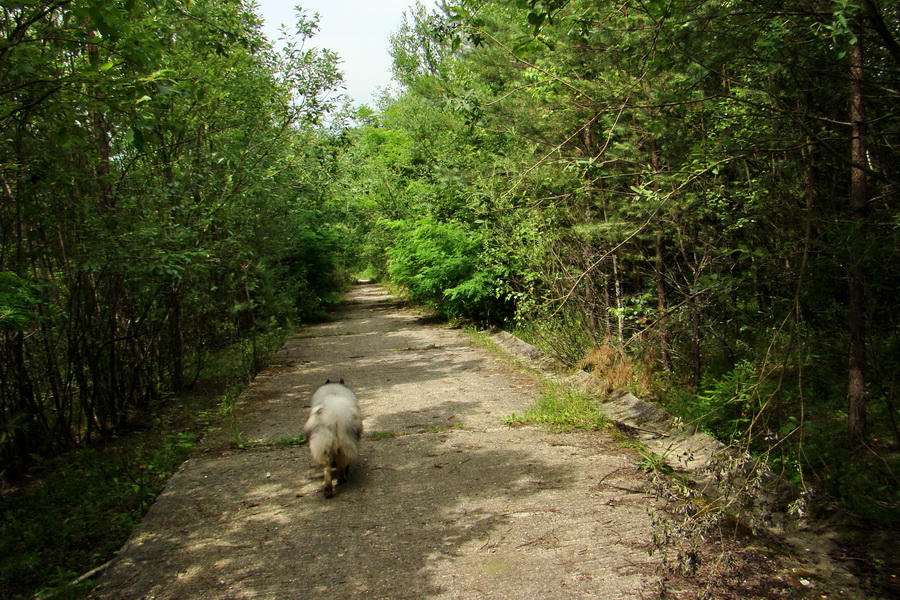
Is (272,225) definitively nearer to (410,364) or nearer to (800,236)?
(410,364)

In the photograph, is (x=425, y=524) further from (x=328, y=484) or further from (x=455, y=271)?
(x=455, y=271)

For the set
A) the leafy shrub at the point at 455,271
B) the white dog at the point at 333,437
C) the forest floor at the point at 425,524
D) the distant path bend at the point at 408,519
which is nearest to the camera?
the forest floor at the point at 425,524

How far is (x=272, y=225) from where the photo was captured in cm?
1366

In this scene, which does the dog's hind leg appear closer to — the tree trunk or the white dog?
the white dog

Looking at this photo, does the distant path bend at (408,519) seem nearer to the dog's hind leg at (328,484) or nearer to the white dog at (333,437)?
the dog's hind leg at (328,484)

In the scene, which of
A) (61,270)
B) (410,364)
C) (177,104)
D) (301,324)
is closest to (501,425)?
(410,364)

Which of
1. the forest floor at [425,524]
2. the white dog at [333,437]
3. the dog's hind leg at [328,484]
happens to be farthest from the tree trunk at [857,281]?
the dog's hind leg at [328,484]

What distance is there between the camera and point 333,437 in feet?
17.8

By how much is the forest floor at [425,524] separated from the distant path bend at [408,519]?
2 cm

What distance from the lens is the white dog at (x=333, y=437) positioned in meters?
5.44

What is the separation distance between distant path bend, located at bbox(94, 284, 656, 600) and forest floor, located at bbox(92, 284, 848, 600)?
2 cm

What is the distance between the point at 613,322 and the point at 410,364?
4.44 metres

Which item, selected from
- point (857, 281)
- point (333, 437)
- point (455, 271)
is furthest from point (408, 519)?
point (455, 271)

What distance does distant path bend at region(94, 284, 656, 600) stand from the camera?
3975mm
